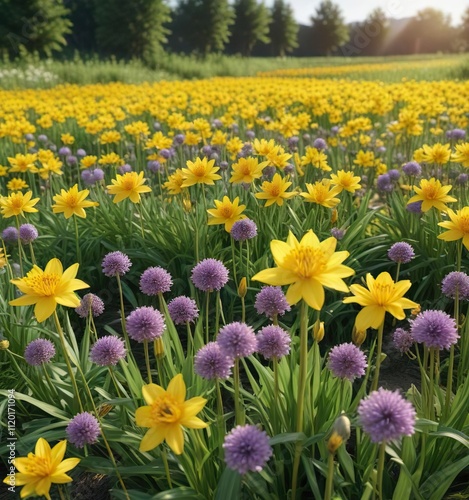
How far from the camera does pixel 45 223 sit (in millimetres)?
3992

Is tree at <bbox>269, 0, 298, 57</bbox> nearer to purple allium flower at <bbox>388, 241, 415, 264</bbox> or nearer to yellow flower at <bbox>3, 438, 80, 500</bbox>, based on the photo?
purple allium flower at <bbox>388, 241, 415, 264</bbox>

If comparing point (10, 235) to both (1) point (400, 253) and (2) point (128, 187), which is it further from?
(1) point (400, 253)

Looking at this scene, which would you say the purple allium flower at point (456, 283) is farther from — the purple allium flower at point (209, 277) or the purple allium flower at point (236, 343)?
Answer: the purple allium flower at point (236, 343)

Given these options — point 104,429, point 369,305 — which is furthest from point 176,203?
point 369,305

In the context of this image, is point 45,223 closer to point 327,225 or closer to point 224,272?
point 327,225

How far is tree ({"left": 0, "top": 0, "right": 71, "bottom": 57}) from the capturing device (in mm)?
25844

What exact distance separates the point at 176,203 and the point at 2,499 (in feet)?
7.72

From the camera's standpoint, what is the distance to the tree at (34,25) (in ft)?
84.8

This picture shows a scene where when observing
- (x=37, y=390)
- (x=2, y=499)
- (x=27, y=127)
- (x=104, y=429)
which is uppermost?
(x=27, y=127)

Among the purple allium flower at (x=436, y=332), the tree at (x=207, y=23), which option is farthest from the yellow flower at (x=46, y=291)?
the tree at (x=207, y=23)

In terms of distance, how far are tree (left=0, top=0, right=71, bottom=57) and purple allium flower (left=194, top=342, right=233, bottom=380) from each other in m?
28.0

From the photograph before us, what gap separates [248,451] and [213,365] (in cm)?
34

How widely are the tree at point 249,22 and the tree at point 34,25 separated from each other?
2984cm

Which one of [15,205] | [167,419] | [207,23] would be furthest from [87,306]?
[207,23]
